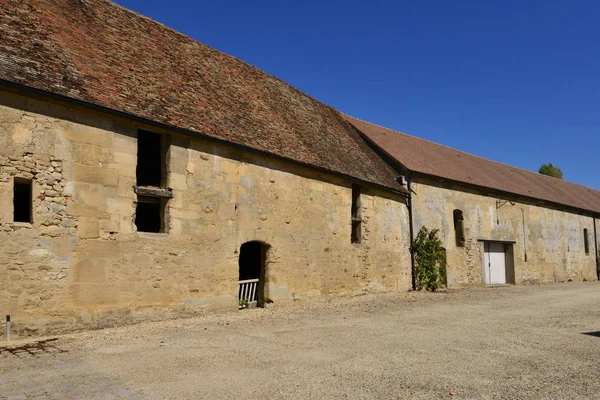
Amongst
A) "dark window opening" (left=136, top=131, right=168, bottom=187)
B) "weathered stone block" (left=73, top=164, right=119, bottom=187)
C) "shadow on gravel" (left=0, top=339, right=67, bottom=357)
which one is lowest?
"shadow on gravel" (left=0, top=339, right=67, bottom=357)

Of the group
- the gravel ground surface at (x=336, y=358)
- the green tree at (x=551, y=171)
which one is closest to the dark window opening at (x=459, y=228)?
the gravel ground surface at (x=336, y=358)

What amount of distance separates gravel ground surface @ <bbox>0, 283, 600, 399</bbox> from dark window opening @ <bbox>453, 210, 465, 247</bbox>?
9264mm

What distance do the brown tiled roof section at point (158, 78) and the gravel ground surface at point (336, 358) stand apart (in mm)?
4327

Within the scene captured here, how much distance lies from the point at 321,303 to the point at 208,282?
12.3 feet

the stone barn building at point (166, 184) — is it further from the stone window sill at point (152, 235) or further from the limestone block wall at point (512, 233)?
the limestone block wall at point (512, 233)

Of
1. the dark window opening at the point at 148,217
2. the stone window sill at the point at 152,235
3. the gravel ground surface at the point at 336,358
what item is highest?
the dark window opening at the point at 148,217

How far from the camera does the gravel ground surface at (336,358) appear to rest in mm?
4883

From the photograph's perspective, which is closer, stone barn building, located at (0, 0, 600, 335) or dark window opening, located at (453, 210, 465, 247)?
stone barn building, located at (0, 0, 600, 335)

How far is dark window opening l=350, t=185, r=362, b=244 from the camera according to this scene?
15.3 m

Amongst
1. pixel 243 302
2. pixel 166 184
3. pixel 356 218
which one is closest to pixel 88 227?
pixel 166 184

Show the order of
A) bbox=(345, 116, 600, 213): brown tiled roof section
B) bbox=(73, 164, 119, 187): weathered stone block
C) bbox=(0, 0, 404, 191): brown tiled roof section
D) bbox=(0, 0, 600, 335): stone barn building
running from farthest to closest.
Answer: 1. bbox=(345, 116, 600, 213): brown tiled roof section
2. bbox=(0, 0, 404, 191): brown tiled roof section
3. bbox=(73, 164, 119, 187): weathered stone block
4. bbox=(0, 0, 600, 335): stone barn building

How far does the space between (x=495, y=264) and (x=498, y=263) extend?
296 mm

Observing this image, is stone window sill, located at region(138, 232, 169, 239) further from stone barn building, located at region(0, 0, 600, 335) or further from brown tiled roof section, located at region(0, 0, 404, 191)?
brown tiled roof section, located at region(0, 0, 404, 191)

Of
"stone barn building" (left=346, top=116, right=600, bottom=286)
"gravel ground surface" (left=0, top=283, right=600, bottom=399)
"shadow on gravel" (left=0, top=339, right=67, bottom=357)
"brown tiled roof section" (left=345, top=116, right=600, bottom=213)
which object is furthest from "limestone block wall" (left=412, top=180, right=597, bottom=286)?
"shadow on gravel" (left=0, top=339, right=67, bottom=357)
